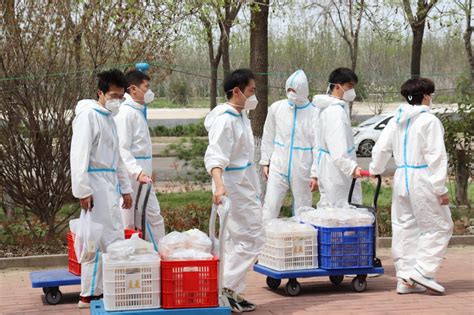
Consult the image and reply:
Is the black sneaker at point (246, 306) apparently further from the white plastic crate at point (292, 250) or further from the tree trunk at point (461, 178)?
the tree trunk at point (461, 178)

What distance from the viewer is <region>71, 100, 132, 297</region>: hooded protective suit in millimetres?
7926

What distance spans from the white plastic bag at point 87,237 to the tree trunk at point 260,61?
6.11 m

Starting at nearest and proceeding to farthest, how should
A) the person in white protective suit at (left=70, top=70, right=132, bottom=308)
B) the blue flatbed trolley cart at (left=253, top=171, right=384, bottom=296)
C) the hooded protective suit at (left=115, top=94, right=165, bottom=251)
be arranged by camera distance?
the person in white protective suit at (left=70, top=70, right=132, bottom=308) < the blue flatbed trolley cart at (left=253, top=171, right=384, bottom=296) < the hooded protective suit at (left=115, top=94, right=165, bottom=251)

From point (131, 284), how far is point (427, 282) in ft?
9.63

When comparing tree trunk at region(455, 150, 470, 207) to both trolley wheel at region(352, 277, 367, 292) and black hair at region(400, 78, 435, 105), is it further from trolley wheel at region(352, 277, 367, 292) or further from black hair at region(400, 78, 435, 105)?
trolley wheel at region(352, 277, 367, 292)

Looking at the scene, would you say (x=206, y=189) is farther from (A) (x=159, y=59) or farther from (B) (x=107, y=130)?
(B) (x=107, y=130)

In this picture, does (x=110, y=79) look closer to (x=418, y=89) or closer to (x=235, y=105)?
(x=235, y=105)

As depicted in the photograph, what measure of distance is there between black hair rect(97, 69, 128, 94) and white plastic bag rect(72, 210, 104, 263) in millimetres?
1060

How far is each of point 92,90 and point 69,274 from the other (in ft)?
10.5

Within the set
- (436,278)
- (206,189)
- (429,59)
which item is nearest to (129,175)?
(436,278)

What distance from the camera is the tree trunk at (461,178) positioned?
13316 millimetres

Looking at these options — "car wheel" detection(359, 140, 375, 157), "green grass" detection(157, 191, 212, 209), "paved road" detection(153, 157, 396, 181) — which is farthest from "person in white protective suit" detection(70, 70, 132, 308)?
"car wheel" detection(359, 140, 375, 157)

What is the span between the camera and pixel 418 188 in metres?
8.64

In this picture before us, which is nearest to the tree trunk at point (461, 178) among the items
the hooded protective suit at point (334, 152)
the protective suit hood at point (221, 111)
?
the hooded protective suit at point (334, 152)
